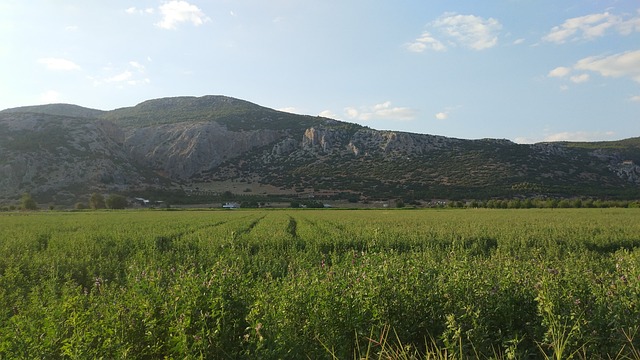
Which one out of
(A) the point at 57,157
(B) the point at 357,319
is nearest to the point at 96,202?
(A) the point at 57,157

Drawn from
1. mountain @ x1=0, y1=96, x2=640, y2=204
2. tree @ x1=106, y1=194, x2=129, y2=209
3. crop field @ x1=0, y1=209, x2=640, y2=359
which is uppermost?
mountain @ x1=0, y1=96, x2=640, y2=204

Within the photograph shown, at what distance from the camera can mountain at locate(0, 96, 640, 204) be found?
8550 centimetres

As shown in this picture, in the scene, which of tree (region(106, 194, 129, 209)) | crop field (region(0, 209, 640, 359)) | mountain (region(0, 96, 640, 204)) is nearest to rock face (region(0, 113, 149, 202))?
mountain (region(0, 96, 640, 204))

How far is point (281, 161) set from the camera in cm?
12038

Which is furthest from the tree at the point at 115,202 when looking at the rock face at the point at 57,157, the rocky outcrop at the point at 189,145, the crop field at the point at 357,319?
the crop field at the point at 357,319

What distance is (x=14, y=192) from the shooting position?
76125 millimetres

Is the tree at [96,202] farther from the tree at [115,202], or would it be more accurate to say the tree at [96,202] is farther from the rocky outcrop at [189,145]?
the rocky outcrop at [189,145]

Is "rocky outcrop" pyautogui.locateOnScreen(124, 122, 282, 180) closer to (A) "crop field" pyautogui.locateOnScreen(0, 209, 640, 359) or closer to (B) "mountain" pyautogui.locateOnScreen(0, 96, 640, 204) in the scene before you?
(B) "mountain" pyautogui.locateOnScreen(0, 96, 640, 204)

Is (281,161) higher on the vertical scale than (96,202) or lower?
higher

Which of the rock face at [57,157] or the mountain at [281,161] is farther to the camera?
the mountain at [281,161]

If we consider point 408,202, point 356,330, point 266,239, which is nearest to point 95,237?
point 266,239

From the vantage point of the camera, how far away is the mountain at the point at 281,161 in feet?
281

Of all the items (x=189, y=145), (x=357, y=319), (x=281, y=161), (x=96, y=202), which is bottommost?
(x=96, y=202)

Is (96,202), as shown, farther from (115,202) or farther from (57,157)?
(57,157)
